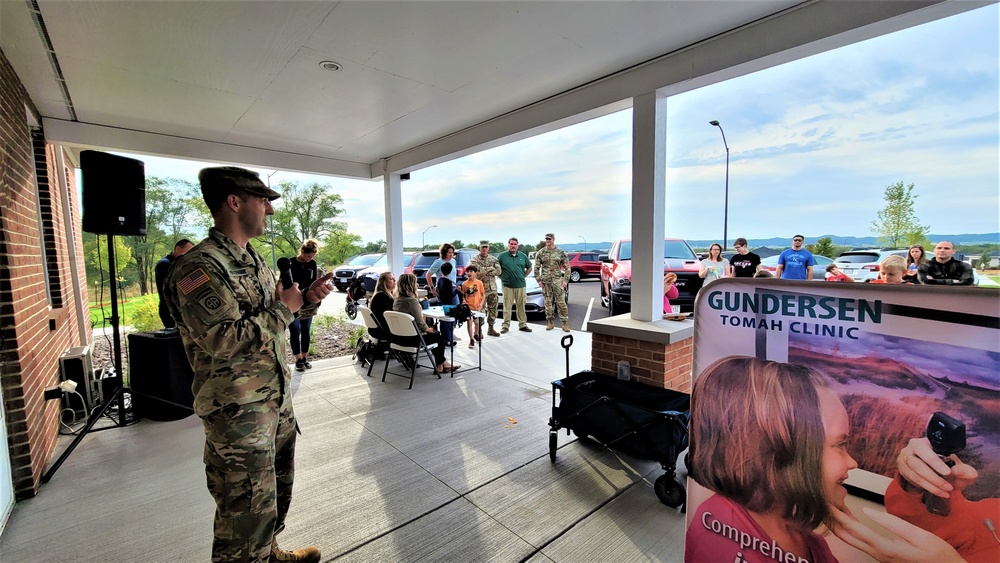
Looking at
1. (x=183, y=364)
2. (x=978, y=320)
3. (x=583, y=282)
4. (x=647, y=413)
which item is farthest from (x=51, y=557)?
(x=583, y=282)

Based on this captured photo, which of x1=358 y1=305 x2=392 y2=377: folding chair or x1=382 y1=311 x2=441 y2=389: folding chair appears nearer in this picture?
x1=382 y1=311 x2=441 y2=389: folding chair

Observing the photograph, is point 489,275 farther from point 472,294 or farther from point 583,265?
point 583,265

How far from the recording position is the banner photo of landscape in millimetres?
887

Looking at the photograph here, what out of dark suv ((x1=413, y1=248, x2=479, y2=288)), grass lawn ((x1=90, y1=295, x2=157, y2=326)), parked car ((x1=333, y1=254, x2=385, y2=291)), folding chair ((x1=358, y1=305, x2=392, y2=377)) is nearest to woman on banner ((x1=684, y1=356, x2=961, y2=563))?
folding chair ((x1=358, y1=305, x2=392, y2=377))

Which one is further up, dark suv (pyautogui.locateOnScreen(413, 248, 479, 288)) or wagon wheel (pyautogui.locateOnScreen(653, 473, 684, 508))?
dark suv (pyautogui.locateOnScreen(413, 248, 479, 288))

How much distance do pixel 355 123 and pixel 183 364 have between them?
9.46ft

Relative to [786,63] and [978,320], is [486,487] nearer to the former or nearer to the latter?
[978,320]

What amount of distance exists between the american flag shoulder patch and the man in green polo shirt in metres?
5.16

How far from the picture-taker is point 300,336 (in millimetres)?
4762

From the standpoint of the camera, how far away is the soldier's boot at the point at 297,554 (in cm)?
168

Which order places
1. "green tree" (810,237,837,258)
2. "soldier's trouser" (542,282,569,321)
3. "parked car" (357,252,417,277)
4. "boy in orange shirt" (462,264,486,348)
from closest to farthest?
"boy in orange shirt" (462,264,486,348) < "soldier's trouser" (542,282,569,321) < "parked car" (357,252,417,277) < "green tree" (810,237,837,258)

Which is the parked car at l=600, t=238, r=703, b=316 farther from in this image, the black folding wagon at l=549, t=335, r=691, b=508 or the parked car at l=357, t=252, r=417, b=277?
the parked car at l=357, t=252, r=417, b=277

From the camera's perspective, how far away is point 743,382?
1220 millimetres

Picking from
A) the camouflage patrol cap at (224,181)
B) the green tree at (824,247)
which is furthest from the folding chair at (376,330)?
the green tree at (824,247)
